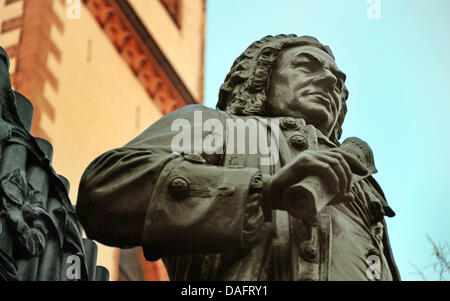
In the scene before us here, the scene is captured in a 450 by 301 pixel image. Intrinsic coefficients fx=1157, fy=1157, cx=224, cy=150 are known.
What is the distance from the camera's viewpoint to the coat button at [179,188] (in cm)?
377

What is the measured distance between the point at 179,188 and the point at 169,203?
2.4 inches

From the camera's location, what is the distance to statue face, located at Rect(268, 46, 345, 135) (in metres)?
4.73

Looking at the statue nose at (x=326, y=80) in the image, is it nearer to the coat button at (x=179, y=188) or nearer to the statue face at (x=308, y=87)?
the statue face at (x=308, y=87)

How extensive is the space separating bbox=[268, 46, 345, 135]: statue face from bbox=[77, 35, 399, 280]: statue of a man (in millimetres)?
217

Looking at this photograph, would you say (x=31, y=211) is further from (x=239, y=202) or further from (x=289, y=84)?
(x=239, y=202)

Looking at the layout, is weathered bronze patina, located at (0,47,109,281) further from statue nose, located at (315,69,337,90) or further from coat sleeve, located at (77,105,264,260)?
coat sleeve, located at (77,105,264,260)

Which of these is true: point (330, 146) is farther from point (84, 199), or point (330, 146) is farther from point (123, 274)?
point (123, 274)

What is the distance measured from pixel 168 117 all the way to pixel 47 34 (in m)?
20.9

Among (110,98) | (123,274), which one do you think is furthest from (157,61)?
(123,274)

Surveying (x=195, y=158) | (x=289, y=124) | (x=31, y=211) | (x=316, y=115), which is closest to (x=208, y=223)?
(x=195, y=158)

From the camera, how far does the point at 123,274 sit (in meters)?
25.7

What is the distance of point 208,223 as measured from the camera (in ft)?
12.1

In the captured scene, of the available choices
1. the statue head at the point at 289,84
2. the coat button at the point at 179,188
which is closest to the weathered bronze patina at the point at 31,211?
the statue head at the point at 289,84

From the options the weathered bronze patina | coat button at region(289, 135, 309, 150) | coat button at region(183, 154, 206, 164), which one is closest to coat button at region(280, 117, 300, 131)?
coat button at region(289, 135, 309, 150)
